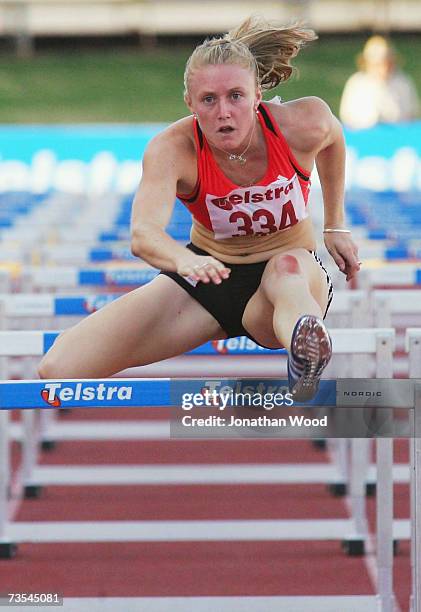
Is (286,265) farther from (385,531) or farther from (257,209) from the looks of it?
(385,531)

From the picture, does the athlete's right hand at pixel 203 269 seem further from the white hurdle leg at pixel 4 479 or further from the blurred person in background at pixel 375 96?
the blurred person in background at pixel 375 96

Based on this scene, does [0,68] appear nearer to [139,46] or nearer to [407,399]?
[139,46]

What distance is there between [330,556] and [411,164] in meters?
11.1

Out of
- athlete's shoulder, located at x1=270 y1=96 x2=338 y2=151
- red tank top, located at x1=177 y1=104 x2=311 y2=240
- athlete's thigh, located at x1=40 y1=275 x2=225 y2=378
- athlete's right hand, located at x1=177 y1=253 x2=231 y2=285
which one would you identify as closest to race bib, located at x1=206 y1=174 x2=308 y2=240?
red tank top, located at x1=177 y1=104 x2=311 y2=240

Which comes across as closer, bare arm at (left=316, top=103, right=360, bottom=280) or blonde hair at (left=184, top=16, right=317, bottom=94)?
blonde hair at (left=184, top=16, right=317, bottom=94)

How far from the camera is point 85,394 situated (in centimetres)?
344

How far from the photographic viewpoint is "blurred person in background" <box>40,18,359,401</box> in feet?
12.8

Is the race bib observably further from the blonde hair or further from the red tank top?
the blonde hair

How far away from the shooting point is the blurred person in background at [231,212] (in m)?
3.89

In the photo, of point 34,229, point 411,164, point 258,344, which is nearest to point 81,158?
point 411,164

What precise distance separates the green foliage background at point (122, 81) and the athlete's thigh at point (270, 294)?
751 inches

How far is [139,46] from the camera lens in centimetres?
2447

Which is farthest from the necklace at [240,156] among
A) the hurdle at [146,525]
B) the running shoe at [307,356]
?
the hurdle at [146,525]

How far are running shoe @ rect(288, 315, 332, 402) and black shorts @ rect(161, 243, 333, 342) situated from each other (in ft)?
2.14
